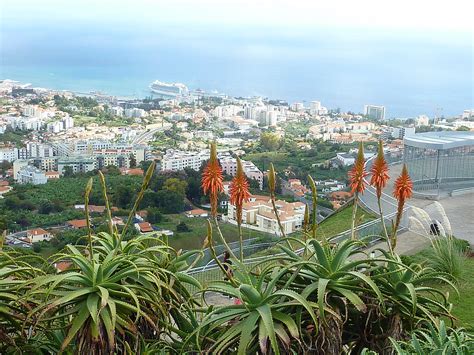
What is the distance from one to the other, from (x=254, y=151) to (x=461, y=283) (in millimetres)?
23794

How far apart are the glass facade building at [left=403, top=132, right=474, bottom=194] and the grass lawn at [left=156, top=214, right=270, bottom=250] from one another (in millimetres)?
5191

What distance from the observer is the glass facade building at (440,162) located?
15.4m

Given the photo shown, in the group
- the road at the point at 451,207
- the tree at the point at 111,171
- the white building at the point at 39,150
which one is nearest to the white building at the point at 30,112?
the white building at the point at 39,150

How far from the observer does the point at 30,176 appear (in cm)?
2423

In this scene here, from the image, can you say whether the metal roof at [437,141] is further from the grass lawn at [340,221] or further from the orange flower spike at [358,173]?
the orange flower spike at [358,173]

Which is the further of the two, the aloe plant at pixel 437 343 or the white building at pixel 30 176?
the white building at pixel 30 176

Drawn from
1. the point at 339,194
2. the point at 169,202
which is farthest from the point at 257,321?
the point at 339,194

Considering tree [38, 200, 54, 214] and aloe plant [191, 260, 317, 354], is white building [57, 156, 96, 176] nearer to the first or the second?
tree [38, 200, 54, 214]

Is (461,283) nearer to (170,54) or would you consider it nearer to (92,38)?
(170,54)

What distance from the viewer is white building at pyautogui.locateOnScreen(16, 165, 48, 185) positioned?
77.3 feet

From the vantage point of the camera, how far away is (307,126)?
152 feet

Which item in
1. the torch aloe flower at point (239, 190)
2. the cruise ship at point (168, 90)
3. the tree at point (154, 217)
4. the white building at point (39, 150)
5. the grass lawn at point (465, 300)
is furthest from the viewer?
the cruise ship at point (168, 90)

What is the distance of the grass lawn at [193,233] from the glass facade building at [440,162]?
17.0ft

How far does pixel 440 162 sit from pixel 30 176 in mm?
15736
